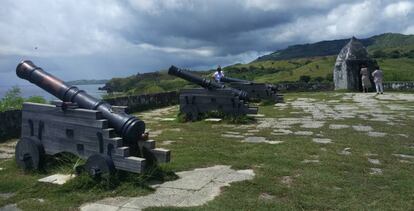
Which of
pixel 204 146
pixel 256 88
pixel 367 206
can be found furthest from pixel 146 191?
pixel 256 88

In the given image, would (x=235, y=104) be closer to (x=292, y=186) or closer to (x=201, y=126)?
(x=201, y=126)

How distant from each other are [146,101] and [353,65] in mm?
13183

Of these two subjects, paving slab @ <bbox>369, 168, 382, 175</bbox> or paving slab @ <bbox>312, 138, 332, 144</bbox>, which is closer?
Result: paving slab @ <bbox>369, 168, 382, 175</bbox>

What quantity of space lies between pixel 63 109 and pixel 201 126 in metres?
5.61

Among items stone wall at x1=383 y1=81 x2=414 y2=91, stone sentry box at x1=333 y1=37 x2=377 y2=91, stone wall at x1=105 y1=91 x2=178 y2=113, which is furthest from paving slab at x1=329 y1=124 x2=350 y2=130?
stone wall at x1=383 y1=81 x2=414 y2=91

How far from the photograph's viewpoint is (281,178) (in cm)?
566

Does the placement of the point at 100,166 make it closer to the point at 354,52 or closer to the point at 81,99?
the point at 81,99

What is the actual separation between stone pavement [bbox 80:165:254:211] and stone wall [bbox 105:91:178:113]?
30.8ft

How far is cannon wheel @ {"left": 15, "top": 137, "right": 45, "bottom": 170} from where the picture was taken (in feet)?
20.2

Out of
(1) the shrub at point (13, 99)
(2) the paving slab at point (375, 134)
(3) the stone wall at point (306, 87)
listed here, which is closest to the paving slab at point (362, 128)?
(2) the paving slab at point (375, 134)

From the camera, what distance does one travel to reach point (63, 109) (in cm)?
601

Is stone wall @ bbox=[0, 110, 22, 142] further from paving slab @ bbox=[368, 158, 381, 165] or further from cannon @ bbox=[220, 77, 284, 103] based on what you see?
cannon @ bbox=[220, 77, 284, 103]

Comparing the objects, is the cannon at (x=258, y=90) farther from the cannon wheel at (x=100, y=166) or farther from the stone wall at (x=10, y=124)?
the cannon wheel at (x=100, y=166)

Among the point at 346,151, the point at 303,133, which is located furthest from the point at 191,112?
the point at 346,151
